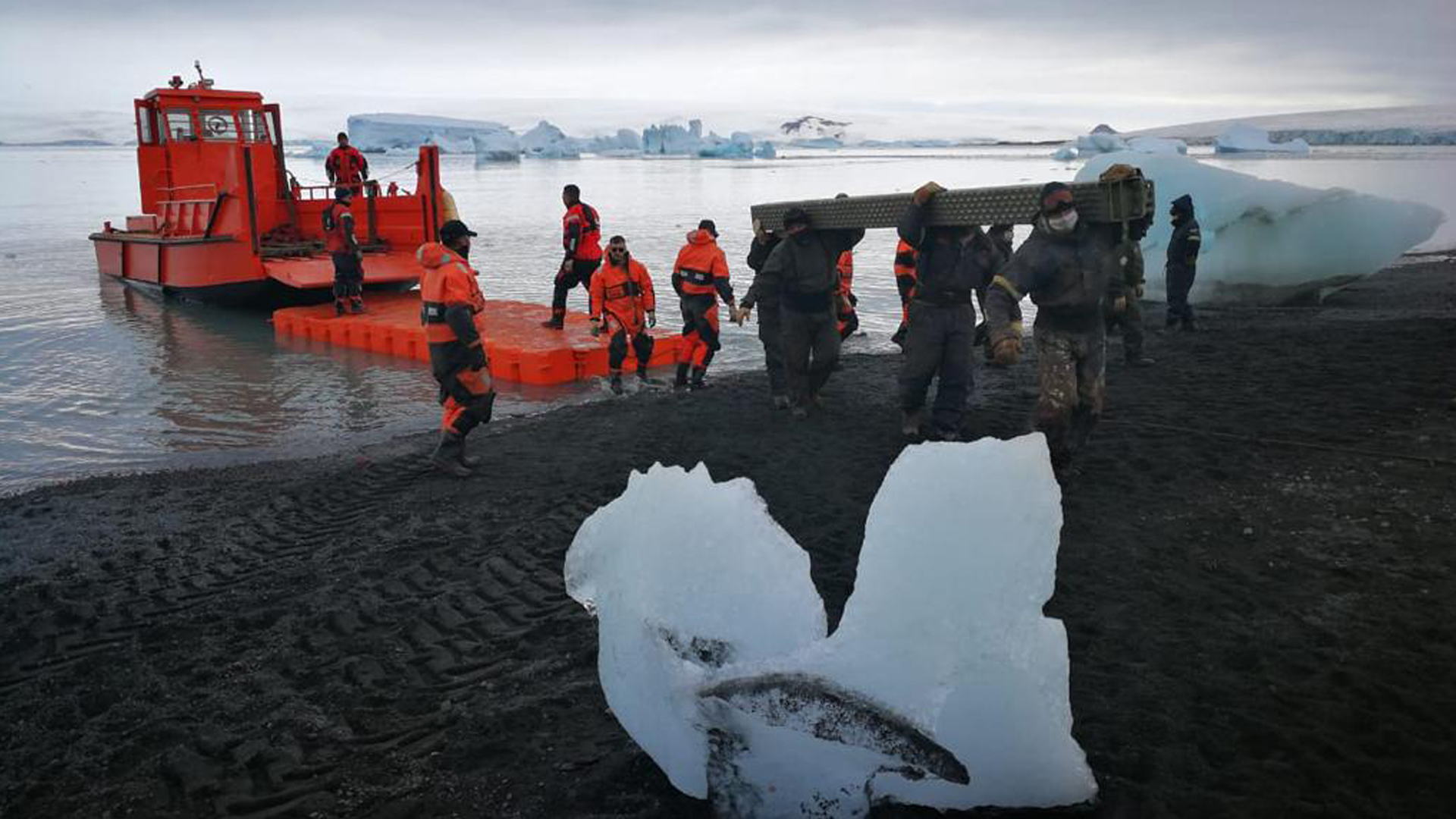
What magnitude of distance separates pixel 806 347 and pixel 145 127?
13.4 meters

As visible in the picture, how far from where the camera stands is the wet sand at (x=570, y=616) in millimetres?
2773

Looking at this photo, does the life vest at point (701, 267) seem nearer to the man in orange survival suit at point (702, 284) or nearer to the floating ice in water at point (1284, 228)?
the man in orange survival suit at point (702, 284)

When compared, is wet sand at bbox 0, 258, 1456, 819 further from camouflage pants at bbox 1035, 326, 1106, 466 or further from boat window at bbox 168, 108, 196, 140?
boat window at bbox 168, 108, 196, 140

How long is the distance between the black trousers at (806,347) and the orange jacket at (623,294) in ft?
5.91

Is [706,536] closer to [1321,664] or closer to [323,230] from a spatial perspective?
[1321,664]

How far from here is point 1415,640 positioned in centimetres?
338

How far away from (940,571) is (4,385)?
11176 millimetres

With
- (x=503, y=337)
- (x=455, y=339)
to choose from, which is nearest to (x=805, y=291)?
(x=455, y=339)

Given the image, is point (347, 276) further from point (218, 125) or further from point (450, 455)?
point (450, 455)

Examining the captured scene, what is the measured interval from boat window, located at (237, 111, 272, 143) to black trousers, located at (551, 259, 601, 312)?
8118mm


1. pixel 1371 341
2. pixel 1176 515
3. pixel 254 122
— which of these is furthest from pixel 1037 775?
pixel 254 122

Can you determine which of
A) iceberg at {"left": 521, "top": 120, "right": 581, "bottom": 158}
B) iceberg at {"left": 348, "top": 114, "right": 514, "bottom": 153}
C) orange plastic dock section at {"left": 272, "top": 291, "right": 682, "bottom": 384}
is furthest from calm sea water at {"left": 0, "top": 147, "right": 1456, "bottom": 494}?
iceberg at {"left": 521, "top": 120, "right": 581, "bottom": 158}

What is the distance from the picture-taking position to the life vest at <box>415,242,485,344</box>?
5.70 m

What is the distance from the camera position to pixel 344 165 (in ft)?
47.9
